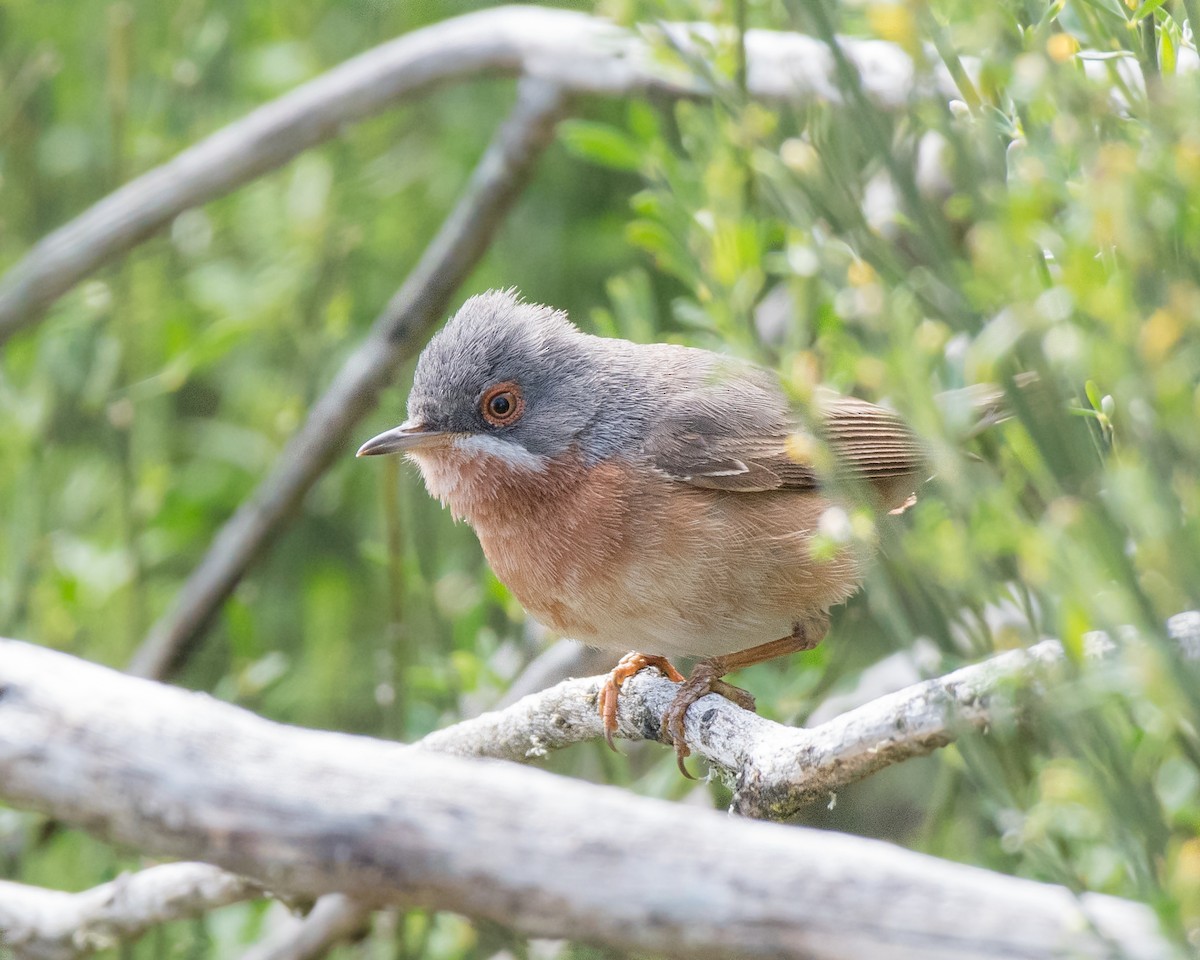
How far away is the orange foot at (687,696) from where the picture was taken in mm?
3113

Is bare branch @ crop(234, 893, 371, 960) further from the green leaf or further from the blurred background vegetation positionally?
the green leaf

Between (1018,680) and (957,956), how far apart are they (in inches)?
12.4

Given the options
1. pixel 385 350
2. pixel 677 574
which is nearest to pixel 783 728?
pixel 677 574

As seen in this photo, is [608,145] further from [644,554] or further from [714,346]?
[644,554]

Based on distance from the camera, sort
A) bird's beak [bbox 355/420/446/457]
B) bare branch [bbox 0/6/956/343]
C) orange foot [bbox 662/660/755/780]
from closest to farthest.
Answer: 1. orange foot [bbox 662/660/755/780]
2. bird's beak [bbox 355/420/446/457]
3. bare branch [bbox 0/6/956/343]

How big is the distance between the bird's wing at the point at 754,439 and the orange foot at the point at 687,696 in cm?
54

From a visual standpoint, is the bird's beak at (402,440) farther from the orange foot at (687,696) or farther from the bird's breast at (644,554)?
the orange foot at (687,696)

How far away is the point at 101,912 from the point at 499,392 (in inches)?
68.7

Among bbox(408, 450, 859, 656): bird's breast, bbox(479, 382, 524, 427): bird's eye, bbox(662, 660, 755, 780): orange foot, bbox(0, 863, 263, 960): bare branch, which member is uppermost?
bbox(479, 382, 524, 427): bird's eye

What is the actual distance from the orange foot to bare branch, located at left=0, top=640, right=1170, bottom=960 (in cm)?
155

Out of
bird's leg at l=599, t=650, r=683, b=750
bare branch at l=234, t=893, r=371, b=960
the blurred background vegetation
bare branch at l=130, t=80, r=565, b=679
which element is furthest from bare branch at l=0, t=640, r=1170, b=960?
bare branch at l=130, t=80, r=565, b=679

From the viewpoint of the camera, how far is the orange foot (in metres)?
3.11

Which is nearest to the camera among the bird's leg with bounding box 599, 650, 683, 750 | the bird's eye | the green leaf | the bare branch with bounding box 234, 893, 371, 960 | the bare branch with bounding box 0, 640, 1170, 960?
the bare branch with bounding box 0, 640, 1170, 960

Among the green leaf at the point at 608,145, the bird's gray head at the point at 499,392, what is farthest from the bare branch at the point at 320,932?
the green leaf at the point at 608,145
